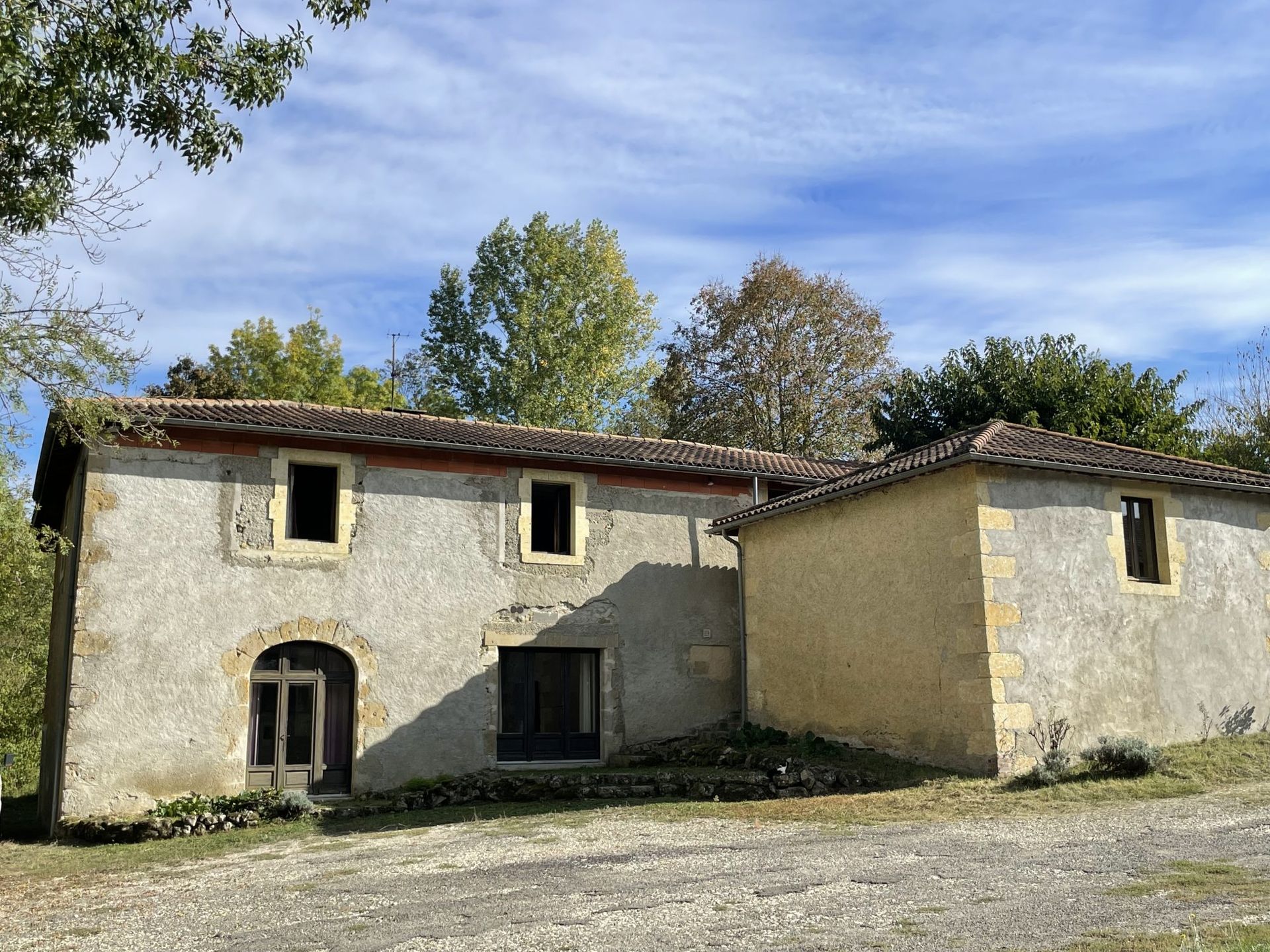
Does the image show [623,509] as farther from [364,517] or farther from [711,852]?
[711,852]

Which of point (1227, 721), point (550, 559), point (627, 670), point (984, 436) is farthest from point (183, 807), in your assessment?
point (1227, 721)

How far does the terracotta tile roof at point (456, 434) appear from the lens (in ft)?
45.3

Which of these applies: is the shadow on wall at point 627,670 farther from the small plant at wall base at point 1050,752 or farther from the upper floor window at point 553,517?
the small plant at wall base at point 1050,752

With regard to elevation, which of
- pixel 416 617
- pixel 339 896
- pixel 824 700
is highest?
pixel 416 617

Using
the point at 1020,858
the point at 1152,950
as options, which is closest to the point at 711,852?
the point at 1020,858

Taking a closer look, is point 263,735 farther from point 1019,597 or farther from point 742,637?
point 1019,597

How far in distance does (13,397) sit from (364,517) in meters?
4.49

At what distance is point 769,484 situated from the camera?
17.3 metres

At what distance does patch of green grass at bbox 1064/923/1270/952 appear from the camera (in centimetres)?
503

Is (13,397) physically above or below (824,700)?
above

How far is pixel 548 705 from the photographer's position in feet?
50.6

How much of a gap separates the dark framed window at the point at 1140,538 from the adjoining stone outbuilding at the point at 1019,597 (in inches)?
0.7

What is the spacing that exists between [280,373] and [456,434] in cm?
1585

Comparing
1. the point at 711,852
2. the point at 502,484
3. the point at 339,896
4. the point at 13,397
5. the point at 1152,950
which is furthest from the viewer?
the point at 502,484
